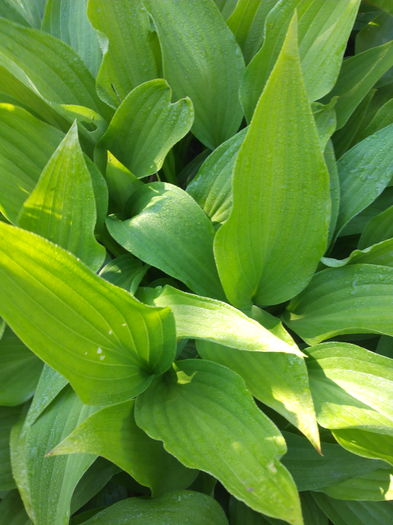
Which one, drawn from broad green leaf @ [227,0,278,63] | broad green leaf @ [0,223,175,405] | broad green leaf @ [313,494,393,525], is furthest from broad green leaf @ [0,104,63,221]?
broad green leaf @ [313,494,393,525]

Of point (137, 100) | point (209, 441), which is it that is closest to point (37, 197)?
point (137, 100)

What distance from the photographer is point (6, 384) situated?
746 mm

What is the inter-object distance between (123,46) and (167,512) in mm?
666

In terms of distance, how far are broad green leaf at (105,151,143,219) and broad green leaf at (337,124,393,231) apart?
0.30m

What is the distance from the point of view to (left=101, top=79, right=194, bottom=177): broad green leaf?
78 cm

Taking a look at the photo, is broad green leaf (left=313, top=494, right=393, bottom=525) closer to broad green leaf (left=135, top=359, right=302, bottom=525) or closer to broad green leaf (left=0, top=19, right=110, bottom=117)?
broad green leaf (left=135, top=359, right=302, bottom=525)

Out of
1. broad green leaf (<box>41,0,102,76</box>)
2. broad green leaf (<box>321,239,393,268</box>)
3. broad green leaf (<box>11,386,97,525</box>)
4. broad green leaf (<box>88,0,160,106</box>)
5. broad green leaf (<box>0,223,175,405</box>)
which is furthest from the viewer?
broad green leaf (<box>41,0,102,76</box>)

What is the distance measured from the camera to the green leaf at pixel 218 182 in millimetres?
786

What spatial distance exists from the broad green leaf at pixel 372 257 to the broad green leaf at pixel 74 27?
52cm

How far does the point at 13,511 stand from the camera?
2.47 ft

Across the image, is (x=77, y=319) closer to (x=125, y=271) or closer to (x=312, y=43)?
(x=125, y=271)

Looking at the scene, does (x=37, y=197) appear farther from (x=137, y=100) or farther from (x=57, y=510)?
(x=57, y=510)

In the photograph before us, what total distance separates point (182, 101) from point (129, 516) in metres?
0.55

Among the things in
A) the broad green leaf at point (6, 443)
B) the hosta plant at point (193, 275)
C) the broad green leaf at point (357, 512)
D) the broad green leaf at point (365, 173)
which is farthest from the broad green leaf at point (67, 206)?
the broad green leaf at point (357, 512)
